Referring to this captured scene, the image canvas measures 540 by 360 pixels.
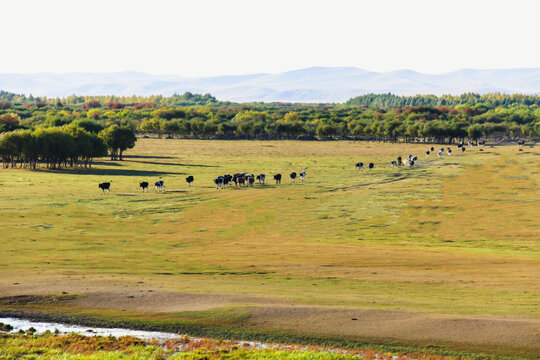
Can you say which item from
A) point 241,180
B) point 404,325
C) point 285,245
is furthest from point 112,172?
point 404,325

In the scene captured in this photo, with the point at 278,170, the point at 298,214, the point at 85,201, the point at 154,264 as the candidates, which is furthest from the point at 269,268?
the point at 278,170

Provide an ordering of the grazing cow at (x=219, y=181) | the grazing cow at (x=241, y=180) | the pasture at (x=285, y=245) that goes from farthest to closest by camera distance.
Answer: the grazing cow at (x=241, y=180)
the grazing cow at (x=219, y=181)
the pasture at (x=285, y=245)

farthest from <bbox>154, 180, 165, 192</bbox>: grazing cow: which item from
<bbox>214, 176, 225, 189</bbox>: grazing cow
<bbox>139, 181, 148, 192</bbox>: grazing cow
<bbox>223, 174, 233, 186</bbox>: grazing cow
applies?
<bbox>223, 174, 233, 186</bbox>: grazing cow

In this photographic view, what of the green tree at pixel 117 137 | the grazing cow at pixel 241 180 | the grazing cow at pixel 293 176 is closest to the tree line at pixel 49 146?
the green tree at pixel 117 137

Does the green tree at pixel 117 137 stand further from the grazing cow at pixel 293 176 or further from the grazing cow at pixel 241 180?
the grazing cow at pixel 241 180

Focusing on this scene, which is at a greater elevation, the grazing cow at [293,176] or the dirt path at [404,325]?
the grazing cow at [293,176]

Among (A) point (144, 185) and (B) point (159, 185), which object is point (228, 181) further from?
(A) point (144, 185)

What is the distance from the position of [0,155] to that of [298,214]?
216 feet

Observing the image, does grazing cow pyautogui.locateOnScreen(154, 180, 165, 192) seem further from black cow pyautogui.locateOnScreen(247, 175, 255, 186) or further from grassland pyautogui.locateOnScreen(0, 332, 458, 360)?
grassland pyautogui.locateOnScreen(0, 332, 458, 360)

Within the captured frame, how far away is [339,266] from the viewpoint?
32938mm

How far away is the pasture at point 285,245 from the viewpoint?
26594 mm

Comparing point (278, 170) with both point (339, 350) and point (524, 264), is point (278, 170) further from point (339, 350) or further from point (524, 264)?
point (339, 350)

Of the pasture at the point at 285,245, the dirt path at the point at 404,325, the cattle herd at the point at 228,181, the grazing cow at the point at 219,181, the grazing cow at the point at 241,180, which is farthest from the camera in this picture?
the grazing cow at the point at 241,180

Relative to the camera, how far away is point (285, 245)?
39125 mm
